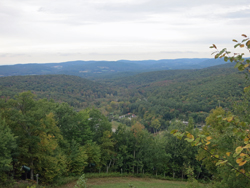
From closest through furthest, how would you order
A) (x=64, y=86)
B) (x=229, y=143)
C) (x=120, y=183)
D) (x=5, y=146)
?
(x=229, y=143)
(x=5, y=146)
(x=120, y=183)
(x=64, y=86)

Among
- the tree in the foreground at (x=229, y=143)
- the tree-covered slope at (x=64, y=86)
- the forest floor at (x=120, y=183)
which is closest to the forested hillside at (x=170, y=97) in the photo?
the tree-covered slope at (x=64, y=86)

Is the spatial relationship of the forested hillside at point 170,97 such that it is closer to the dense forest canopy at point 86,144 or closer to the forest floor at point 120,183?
the dense forest canopy at point 86,144

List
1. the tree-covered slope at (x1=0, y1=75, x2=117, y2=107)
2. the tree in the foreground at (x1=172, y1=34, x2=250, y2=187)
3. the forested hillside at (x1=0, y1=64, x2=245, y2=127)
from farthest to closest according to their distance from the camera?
the tree-covered slope at (x1=0, y1=75, x2=117, y2=107)
the forested hillside at (x1=0, y1=64, x2=245, y2=127)
the tree in the foreground at (x1=172, y1=34, x2=250, y2=187)

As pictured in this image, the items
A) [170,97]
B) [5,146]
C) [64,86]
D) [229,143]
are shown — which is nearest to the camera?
[229,143]

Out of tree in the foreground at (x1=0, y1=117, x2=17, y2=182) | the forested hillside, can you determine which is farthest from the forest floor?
the forested hillside

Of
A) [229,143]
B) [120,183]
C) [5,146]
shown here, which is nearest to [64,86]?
[120,183]

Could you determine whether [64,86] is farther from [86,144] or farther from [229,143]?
[229,143]

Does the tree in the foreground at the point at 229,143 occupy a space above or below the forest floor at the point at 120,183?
above

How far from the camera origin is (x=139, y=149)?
88.0 feet

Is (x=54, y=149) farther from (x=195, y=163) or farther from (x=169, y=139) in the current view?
(x=195, y=163)

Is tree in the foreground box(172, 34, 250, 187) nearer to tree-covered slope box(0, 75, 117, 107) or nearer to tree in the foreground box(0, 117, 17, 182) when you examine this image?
tree in the foreground box(0, 117, 17, 182)

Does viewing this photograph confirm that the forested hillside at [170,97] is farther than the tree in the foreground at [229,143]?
Yes

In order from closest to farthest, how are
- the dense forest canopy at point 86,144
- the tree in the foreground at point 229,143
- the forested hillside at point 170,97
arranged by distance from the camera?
the tree in the foreground at point 229,143, the dense forest canopy at point 86,144, the forested hillside at point 170,97

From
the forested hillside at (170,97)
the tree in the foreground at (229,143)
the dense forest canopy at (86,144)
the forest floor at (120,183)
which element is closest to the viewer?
the tree in the foreground at (229,143)
